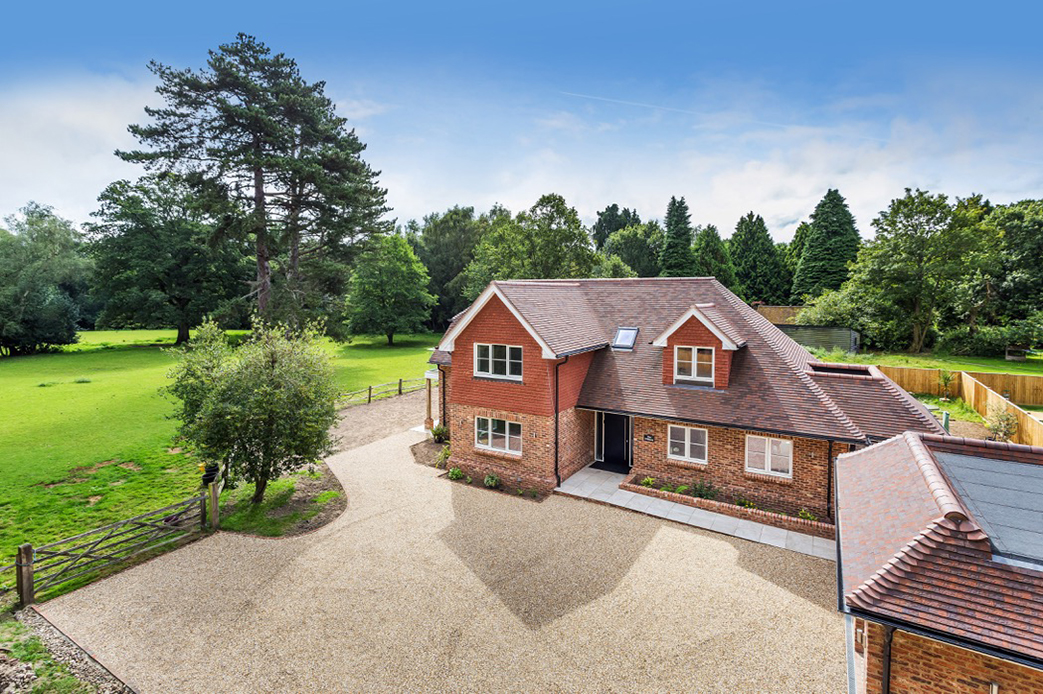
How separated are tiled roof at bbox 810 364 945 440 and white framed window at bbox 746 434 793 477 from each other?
1.90 meters

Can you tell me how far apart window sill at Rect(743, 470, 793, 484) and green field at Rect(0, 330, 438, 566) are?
642 inches

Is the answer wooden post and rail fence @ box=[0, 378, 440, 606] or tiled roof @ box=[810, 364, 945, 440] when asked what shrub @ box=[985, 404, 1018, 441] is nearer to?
tiled roof @ box=[810, 364, 945, 440]

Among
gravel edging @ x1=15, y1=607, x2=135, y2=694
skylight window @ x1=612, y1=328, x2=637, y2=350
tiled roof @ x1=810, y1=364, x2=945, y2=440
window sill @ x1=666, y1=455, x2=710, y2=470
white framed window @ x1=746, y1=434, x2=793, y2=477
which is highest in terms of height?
skylight window @ x1=612, y1=328, x2=637, y2=350

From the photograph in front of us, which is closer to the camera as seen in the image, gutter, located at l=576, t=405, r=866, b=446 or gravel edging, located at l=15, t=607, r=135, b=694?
gravel edging, located at l=15, t=607, r=135, b=694

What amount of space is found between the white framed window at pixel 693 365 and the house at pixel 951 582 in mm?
7269

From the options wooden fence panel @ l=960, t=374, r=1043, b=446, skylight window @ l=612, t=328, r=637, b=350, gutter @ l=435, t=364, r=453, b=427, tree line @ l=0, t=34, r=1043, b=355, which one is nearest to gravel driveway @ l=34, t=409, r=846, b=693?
skylight window @ l=612, t=328, r=637, b=350

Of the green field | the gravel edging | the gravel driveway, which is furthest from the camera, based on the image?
the green field

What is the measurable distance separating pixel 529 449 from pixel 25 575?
39.3 ft

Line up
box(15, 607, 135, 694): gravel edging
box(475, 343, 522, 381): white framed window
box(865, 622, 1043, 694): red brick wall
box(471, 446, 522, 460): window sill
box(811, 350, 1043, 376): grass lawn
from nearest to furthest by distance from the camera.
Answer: box(865, 622, 1043, 694): red brick wall
box(15, 607, 135, 694): gravel edging
box(475, 343, 522, 381): white framed window
box(471, 446, 522, 460): window sill
box(811, 350, 1043, 376): grass lawn

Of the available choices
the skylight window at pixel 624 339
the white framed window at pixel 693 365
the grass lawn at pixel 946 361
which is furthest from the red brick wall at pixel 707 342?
the grass lawn at pixel 946 361

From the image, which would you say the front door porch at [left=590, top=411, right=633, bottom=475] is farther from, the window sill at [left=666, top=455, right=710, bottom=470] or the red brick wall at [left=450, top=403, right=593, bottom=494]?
the window sill at [left=666, top=455, right=710, bottom=470]

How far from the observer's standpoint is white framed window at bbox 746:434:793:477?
42.8ft

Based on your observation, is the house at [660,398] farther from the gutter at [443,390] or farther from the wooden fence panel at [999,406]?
the wooden fence panel at [999,406]

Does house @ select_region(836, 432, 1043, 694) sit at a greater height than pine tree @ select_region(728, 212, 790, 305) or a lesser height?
lesser
